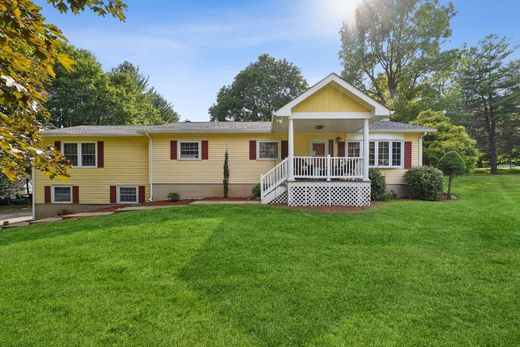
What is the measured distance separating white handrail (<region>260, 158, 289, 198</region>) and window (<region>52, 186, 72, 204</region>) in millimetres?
9767

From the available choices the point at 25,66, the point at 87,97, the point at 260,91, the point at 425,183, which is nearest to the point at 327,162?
the point at 425,183

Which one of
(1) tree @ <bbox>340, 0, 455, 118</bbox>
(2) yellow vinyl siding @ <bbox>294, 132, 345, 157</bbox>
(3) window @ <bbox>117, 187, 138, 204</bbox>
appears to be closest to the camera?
(3) window @ <bbox>117, 187, 138, 204</bbox>

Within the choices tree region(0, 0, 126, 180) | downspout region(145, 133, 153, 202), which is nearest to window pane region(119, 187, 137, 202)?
downspout region(145, 133, 153, 202)

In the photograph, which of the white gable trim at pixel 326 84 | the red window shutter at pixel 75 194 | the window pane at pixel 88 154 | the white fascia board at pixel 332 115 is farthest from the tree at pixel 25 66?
the red window shutter at pixel 75 194

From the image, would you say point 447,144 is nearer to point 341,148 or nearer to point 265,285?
point 341,148

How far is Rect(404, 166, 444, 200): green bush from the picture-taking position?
11766 mm

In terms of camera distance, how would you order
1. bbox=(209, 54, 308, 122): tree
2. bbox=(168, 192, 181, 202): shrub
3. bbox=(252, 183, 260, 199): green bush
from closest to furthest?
1. bbox=(252, 183, 260, 199): green bush
2. bbox=(168, 192, 181, 202): shrub
3. bbox=(209, 54, 308, 122): tree

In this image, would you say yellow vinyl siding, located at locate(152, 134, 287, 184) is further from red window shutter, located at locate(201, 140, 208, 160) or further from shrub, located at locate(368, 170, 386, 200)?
shrub, located at locate(368, 170, 386, 200)

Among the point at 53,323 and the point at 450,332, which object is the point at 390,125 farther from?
the point at 53,323

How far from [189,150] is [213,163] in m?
1.33

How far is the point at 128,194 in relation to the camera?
13.4 m

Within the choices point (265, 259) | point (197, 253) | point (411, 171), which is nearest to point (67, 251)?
point (197, 253)

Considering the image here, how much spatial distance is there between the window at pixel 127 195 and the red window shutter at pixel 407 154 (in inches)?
524

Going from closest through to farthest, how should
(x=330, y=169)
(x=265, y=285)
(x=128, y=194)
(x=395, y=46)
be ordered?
(x=265, y=285)
(x=330, y=169)
(x=128, y=194)
(x=395, y=46)
